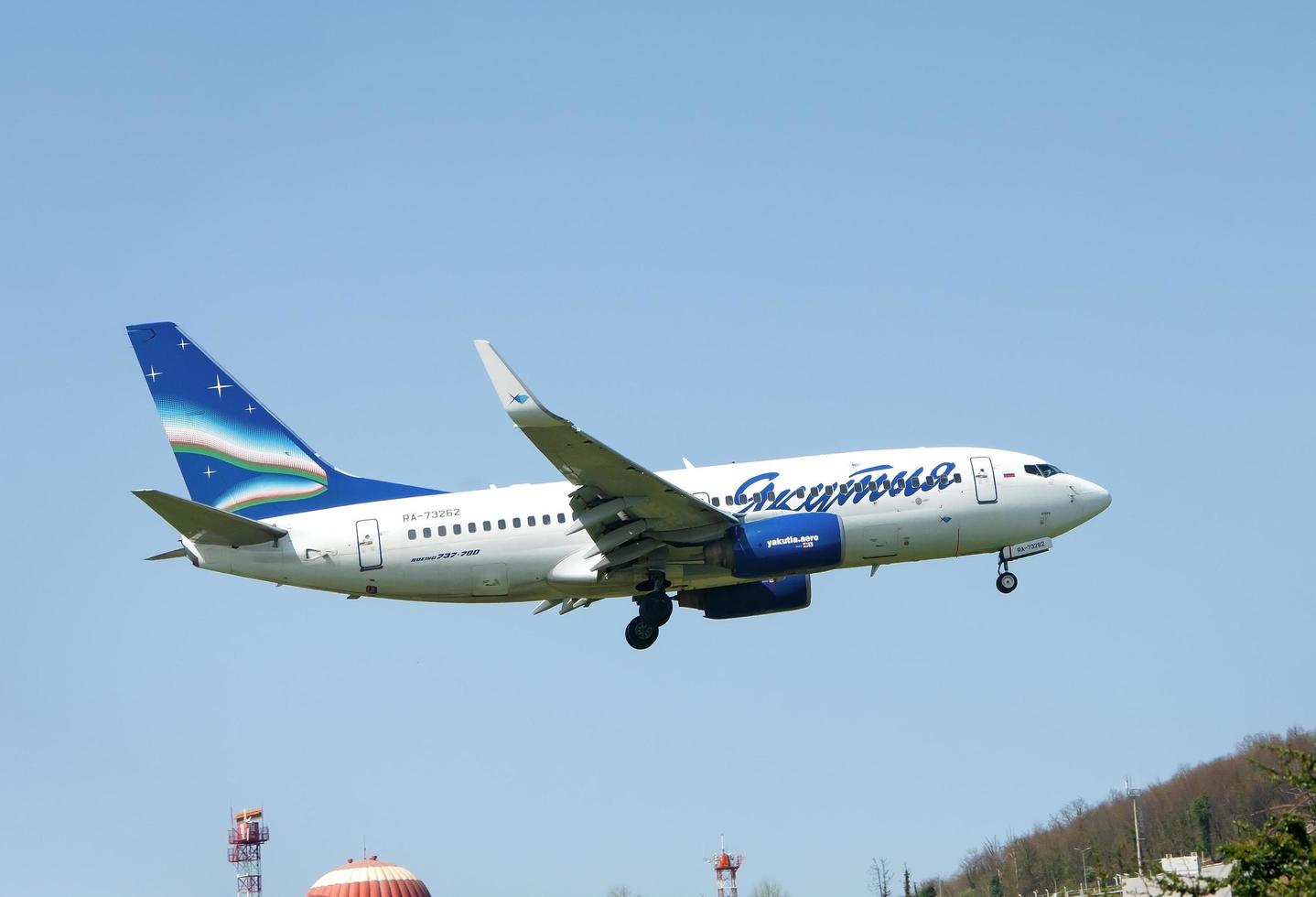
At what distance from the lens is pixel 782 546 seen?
4522cm

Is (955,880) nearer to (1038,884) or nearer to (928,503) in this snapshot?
(1038,884)

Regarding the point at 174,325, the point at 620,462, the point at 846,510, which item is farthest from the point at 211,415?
the point at 846,510

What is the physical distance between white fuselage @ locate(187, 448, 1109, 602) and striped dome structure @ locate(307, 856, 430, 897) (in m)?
60.4

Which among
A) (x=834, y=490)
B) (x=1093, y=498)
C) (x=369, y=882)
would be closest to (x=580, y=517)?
(x=834, y=490)

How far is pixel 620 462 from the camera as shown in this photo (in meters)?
43.8

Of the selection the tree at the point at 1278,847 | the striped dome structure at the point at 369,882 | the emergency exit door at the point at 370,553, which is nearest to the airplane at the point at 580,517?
the emergency exit door at the point at 370,553

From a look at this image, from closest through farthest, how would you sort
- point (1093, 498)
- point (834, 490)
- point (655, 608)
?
1. point (834, 490)
2. point (655, 608)
3. point (1093, 498)

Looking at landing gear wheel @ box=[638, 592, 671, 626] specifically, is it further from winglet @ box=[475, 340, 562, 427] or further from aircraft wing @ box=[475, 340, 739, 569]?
winglet @ box=[475, 340, 562, 427]

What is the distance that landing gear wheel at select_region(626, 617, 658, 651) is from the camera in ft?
156

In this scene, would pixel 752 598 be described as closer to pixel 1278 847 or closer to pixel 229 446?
pixel 229 446

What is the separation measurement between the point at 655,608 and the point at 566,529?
361 cm

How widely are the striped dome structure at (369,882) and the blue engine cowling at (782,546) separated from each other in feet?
208

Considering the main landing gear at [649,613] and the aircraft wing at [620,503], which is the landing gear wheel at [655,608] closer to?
the main landing gear at [649,613]

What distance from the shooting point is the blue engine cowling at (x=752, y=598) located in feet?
165
